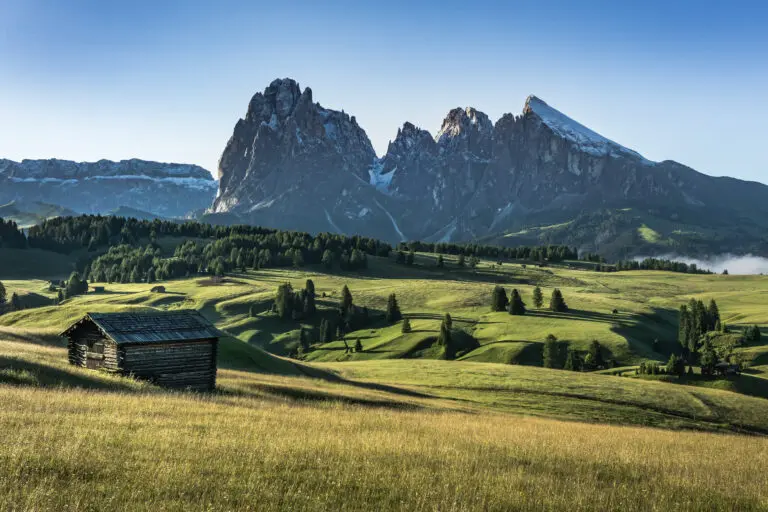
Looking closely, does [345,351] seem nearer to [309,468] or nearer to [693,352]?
[693,352]

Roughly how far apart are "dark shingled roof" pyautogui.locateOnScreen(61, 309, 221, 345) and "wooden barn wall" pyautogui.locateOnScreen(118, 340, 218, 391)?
580 millimetres

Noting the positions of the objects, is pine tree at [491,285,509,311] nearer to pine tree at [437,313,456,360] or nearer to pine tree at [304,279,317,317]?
pine tree at [437,313,456,360]

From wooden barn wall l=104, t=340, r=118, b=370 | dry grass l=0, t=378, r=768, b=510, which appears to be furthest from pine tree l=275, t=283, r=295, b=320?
dry grass l=0, t=378, r=768, b=510

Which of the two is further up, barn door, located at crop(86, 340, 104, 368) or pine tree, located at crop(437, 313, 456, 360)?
barn door, located at crop(86, 340, 104, 368)

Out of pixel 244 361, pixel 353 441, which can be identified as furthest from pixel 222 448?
pixel 244 361

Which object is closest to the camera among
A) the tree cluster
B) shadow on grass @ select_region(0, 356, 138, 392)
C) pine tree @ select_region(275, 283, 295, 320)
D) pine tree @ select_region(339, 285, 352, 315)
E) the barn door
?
shadow on grass @ select_region(0, 356, 138, 392)

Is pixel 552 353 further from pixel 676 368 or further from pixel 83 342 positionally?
pixel 83 342

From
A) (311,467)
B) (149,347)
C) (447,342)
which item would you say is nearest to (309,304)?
(447,342)

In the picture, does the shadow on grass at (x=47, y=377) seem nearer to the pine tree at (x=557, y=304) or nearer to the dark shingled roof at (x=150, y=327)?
the dark shingled roof at (x=150, y=327)

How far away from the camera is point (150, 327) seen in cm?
4784

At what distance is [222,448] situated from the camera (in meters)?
17.0

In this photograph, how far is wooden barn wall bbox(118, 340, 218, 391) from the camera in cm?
4553

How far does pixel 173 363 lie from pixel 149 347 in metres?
2.43

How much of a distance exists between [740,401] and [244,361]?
58.3 m
